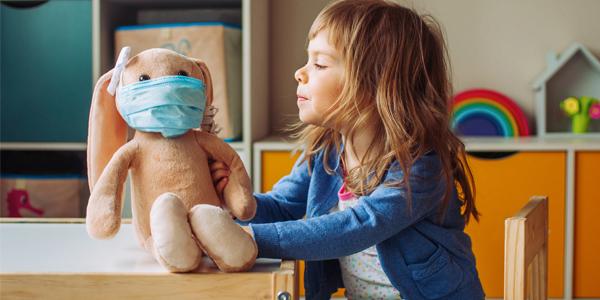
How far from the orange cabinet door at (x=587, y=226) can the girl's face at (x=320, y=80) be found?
4.06ft

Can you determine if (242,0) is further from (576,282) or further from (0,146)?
(576,282)

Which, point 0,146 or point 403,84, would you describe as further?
point 0,146

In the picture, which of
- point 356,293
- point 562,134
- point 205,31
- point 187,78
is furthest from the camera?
point 562,134

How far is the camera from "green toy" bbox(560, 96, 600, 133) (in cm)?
232

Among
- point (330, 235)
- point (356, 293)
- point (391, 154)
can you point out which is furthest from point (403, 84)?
point (356, 293)

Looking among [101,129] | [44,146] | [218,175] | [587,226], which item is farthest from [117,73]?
[587,226]

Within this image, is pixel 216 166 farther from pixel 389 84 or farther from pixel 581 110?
pixel 581 110

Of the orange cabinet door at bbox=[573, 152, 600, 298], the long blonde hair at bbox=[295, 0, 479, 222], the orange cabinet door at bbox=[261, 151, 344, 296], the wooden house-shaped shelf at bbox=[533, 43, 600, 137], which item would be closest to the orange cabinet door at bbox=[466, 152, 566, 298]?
the orange cabinet door at bbox=[573, 152, 600, 298]

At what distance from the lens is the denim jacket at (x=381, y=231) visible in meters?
0.94

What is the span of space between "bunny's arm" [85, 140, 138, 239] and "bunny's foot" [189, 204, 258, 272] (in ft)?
0.32

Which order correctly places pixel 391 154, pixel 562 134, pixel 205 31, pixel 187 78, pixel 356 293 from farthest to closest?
pixel 562 134 → pixel 205 31 → pixel 356 293 → pixel 391 154 → pixel 187 78

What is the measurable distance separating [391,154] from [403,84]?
10 centimetres

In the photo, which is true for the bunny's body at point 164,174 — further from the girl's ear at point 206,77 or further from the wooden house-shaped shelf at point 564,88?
the wooden house-shaped shelf at point 564,88

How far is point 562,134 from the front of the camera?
2.34 m
